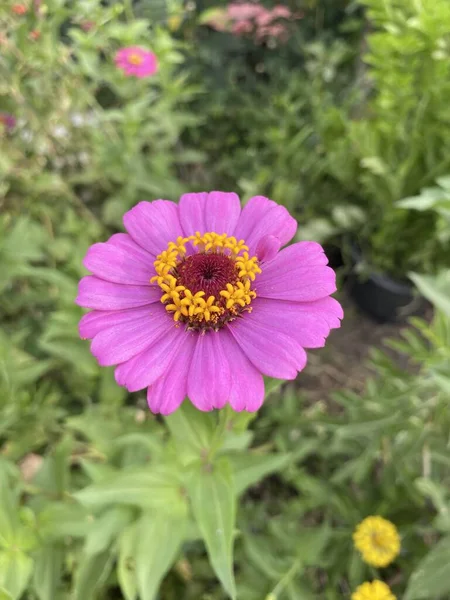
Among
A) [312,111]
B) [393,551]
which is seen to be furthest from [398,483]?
[312,111]

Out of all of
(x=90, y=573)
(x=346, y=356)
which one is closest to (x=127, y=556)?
(x=90, y=573)

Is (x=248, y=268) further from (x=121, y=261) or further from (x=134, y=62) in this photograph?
(x=134, y=62)

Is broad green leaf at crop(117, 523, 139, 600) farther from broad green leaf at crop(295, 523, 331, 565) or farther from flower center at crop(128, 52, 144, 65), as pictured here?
flower center at crop(128, 52, 144, 65)

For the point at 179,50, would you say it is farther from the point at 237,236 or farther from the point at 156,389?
the point at 156,389

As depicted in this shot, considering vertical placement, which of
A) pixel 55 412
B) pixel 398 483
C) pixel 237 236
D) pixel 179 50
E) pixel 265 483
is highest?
pixel 237 236

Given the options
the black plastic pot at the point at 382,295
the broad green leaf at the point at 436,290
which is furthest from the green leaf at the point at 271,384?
the black plastic pot at the point at 382,295

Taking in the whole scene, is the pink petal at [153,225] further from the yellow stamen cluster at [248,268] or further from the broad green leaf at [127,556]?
the broad green leaf at [127,556]
